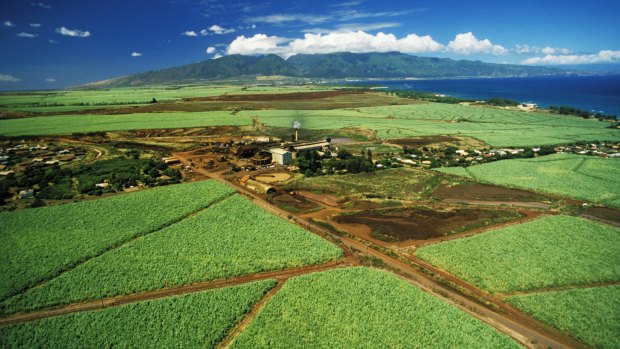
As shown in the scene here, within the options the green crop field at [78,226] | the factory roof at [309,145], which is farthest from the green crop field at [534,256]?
the factory roof at [309,145]

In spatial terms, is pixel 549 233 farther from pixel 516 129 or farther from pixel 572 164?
pixel 516 129

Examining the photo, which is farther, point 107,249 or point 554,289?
point 107,249

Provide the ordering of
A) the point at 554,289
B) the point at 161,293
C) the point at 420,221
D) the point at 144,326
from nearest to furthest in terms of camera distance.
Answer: the point at 144,326, the point at 161,293, the point at 554,289, the point at 420,221

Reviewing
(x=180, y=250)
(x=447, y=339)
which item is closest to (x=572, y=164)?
(x=447, y=339)

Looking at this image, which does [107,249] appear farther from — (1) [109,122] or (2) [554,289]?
(1) [109,122]

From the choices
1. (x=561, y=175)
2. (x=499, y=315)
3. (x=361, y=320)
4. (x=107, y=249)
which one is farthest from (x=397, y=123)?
(x=107, y=249)

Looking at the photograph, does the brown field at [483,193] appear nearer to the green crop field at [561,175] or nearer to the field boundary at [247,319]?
the green crop field at [561,175]

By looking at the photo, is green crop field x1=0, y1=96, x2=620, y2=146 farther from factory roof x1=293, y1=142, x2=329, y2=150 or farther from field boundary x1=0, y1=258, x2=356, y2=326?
field boundary x1=0, y1=258, x2=356, y2=326
